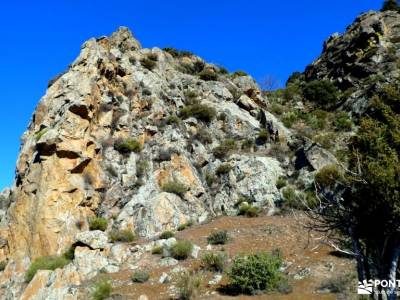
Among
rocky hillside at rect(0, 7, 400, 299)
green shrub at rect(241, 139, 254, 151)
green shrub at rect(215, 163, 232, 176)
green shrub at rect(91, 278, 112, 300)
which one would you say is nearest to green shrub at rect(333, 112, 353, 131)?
rocky hillside at rect(0, 7, 400, 299)

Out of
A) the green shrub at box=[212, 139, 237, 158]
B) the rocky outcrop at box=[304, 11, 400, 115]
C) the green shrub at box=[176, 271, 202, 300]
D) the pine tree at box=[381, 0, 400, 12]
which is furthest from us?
the pine tree at box=[381, 0, 400, 12]

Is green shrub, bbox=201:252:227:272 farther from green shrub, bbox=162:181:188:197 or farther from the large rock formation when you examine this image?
green shrub, bbox=162:181:188:197

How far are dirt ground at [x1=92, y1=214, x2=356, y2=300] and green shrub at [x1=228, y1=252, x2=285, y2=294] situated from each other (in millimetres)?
450

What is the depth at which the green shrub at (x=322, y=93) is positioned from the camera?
4384cm

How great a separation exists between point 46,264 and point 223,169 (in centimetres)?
1305

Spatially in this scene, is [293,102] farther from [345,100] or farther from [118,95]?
[118,95]

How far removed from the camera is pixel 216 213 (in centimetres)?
2648

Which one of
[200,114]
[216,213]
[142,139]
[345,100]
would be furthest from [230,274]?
[345,100]

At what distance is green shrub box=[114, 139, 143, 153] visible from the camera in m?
28.2

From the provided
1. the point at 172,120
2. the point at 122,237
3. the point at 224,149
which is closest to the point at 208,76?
the point at 172,120

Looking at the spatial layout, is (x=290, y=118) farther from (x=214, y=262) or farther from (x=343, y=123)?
(x=214, y=262)

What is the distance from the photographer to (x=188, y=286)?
52.4ft

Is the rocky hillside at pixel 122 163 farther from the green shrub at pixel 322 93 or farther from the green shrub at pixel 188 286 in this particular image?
the green shrub at pixel 322 93

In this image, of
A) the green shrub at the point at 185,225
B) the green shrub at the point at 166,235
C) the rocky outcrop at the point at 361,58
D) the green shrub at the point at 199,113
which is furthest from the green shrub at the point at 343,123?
the green shrub at the point at 166,235
